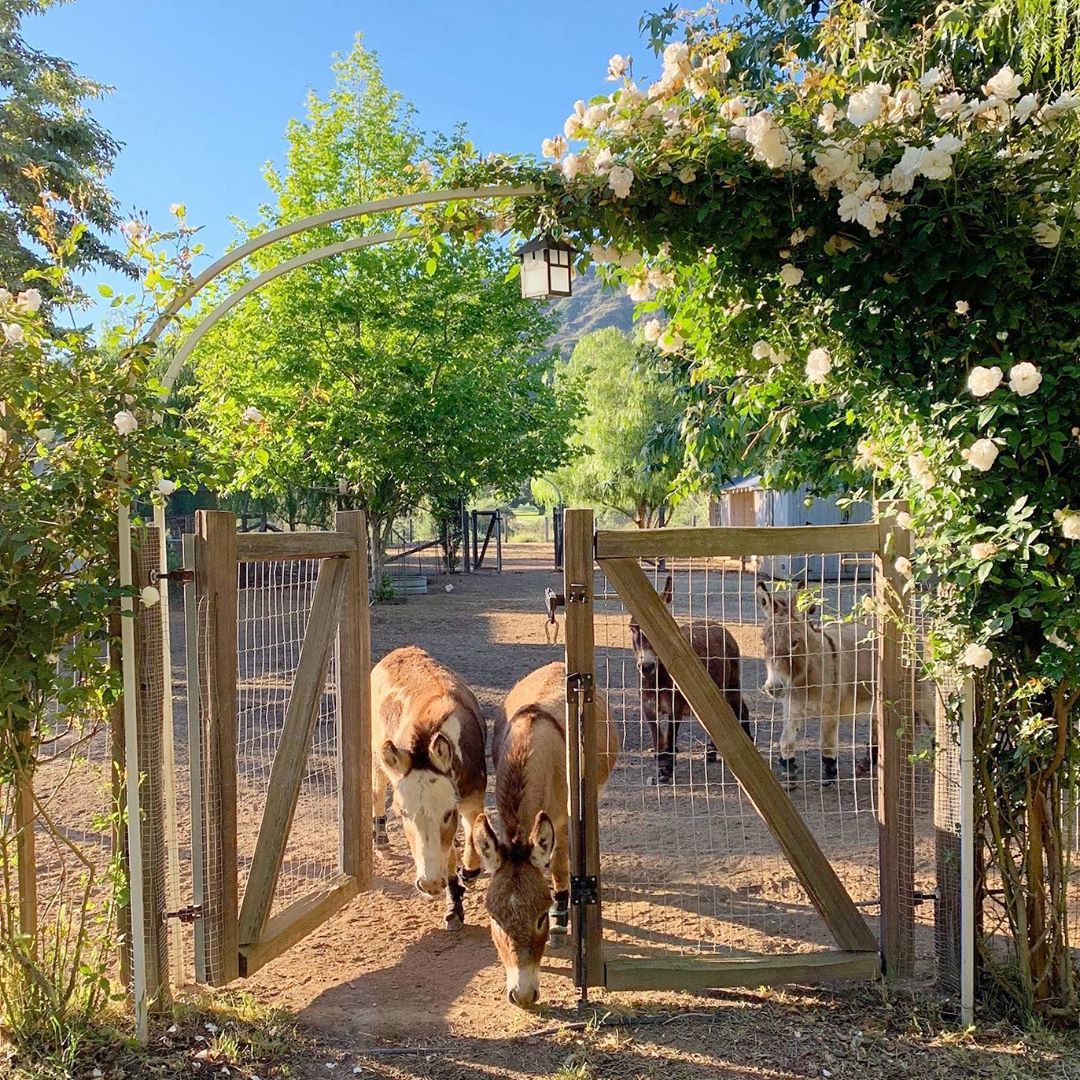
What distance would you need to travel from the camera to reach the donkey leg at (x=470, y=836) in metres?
5.14

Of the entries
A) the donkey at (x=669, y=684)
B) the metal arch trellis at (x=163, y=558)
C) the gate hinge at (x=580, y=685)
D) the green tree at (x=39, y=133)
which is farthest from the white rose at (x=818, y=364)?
the green tree at (x=39, y=133)

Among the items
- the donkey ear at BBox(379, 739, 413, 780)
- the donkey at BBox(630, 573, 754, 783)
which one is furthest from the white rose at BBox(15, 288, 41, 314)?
the donkey at BBox(630, 573, 754, 783)

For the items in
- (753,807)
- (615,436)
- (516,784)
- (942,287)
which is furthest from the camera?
(615,436)

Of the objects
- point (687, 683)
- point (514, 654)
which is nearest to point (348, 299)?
point (514, 654)

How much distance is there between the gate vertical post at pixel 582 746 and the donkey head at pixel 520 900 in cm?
16

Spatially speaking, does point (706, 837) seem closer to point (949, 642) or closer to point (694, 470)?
point (694, 470)

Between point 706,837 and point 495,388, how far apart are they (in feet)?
38.8

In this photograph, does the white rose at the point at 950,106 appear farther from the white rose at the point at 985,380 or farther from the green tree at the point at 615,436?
the green tree at the point at 615,436

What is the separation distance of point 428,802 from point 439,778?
0.45ft

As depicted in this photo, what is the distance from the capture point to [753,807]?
5598 mm

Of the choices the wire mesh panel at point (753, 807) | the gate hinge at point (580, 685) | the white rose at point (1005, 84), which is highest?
the white rose at point (1005, 84)

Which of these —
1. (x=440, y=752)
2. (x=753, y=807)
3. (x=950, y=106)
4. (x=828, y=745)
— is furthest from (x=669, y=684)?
(x=950, y=106)

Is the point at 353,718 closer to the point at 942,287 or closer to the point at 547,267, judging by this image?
the point at 547,267

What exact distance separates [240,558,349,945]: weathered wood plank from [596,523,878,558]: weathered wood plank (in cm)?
164
